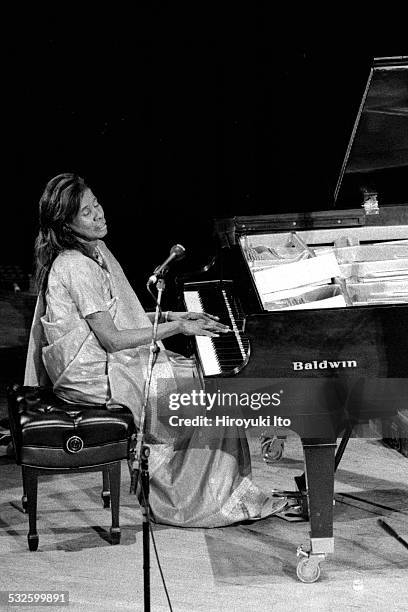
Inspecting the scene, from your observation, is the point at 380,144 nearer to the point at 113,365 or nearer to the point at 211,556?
the point at 113,365

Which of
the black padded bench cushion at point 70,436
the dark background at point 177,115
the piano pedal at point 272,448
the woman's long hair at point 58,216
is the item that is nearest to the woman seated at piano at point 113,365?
the woman's long hair at point 58,216

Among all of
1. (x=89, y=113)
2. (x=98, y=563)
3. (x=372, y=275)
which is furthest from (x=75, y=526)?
(x=89, y=113)

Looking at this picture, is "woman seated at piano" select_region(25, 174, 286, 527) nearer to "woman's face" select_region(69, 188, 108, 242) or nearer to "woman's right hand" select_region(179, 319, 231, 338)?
"woman's face" select_region(69, 188, 108, 242)

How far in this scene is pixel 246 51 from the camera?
4.75 m

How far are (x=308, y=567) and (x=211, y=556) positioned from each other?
40 cm

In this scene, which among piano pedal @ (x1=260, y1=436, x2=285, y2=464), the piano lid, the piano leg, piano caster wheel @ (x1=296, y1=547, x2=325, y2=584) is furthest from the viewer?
piano pedal @ (x1=260, y1=436, x2=285, y2=464)

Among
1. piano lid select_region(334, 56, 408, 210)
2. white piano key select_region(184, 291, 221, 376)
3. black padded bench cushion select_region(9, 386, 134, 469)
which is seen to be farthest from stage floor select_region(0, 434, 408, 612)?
piano lid select_region(334, 56, 408, 210)

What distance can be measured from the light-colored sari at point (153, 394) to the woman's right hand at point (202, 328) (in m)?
0.46

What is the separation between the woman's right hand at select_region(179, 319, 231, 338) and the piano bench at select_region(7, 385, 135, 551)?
505 millimetres

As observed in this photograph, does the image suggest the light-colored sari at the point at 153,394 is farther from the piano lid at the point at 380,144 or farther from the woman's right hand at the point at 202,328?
the piano lid at the point at 380,144

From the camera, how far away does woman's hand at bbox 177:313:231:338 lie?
296 cm

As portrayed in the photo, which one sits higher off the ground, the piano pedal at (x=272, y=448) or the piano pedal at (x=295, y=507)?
the piano pedal at (x=272, y=448)

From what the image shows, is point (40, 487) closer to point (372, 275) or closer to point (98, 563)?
point (98, 563)

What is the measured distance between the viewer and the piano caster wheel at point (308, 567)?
2947mm
